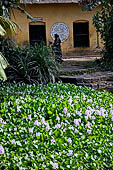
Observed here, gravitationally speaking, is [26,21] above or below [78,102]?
above

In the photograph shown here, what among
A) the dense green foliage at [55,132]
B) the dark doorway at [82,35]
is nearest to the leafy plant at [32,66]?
the dense green foliage at [55,132]

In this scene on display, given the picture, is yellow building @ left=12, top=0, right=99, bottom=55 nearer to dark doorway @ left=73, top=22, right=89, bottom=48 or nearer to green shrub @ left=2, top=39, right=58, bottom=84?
dark doorway @ left=73, top=22, right=89, bottom=48

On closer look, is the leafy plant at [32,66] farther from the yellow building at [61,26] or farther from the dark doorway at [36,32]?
the dark doorway at [36,32]

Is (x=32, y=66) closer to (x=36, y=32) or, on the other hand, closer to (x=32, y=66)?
(x=32, y=66)

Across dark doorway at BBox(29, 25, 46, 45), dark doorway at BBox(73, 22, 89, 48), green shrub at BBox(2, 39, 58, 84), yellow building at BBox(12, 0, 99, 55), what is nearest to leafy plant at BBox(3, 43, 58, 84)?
green shrub at BBox(2, 39, 58, 84)

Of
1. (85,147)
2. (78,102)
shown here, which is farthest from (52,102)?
(85,147)

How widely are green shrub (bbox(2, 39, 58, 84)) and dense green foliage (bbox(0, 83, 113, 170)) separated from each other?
7.12ft

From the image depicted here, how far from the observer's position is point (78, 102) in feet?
18.0

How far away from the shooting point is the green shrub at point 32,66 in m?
8.12

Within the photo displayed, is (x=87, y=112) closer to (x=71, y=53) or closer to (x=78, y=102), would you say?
(x=78, y=102)

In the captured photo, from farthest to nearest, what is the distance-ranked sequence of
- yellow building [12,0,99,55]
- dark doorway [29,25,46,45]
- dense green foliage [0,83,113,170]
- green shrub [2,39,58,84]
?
dark doorway [29,25,46,45] → yellow building [12,0,99,55] → green shrub [2,39,58,84] → dense green foliage [0,83,113,170]

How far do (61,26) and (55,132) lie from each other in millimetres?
14465

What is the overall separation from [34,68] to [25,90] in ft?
6.29

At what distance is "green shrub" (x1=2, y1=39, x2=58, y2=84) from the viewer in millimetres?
8125
